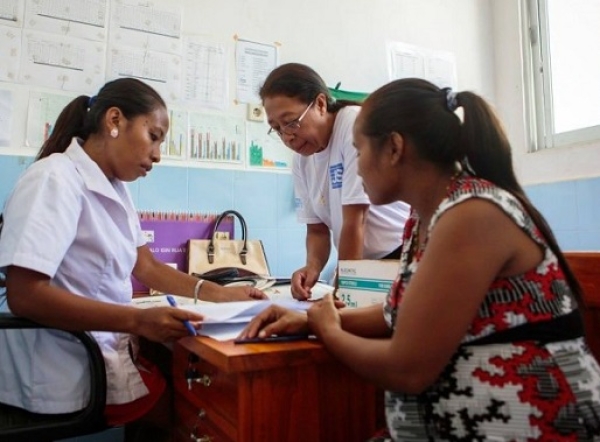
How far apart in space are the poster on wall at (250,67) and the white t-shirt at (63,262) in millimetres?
1147

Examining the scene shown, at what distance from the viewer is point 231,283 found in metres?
1.80

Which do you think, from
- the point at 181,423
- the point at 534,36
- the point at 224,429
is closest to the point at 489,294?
the point at 224,429

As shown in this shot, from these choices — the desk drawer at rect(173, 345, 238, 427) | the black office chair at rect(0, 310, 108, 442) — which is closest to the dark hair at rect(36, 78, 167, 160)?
the black office chair at rect(0, 310, 108, 442)

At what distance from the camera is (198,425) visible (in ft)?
3.21

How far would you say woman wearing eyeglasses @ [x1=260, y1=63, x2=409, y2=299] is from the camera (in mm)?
1391

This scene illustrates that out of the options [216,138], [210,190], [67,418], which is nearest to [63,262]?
[67,418]

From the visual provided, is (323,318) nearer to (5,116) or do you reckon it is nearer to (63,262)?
(63,262)

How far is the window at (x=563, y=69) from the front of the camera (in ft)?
8.18

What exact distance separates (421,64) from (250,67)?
3.35 feet

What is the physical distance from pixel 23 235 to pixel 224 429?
A: 55 cm

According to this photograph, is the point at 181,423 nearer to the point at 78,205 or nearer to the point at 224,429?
the point at 224,429

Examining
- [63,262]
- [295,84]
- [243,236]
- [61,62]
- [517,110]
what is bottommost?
[63,262]

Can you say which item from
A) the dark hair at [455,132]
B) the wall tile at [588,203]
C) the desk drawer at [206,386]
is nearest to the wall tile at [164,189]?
the desk drawer at [206,386]

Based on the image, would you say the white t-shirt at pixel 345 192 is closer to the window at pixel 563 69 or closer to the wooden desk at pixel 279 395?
the wooden desk at pixel 279 395
